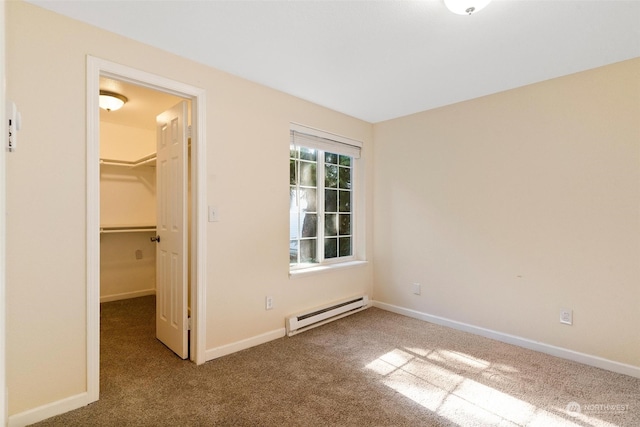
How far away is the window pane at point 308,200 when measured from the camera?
345 centimetres

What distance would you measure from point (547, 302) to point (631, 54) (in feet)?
6.44

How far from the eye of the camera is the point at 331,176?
3754mm

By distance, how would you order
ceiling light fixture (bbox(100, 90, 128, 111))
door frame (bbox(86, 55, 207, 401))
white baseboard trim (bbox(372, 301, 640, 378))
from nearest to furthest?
1. door frame (bbox(86, 55, 207, 401))
2. white baseboard trim (bbox(372, 301, 640, 378))
3. ceiling light fixture (bbox(100, 90, 128, 111))

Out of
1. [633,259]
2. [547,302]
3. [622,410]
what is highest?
[633,259]

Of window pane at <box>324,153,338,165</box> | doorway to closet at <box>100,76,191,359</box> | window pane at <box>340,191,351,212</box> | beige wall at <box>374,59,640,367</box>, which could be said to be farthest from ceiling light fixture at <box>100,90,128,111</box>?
beige wall at <box>374,59,640,367</box>

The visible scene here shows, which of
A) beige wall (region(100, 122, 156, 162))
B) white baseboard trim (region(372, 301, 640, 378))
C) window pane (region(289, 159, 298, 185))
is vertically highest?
beige wall (region(100, 122, 156, 162))

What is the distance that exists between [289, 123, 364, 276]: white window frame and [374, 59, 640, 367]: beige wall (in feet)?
1.45

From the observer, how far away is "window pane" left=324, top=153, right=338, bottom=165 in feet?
12.1

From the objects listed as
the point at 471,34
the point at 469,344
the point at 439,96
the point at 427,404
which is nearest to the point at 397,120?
the point at 439,96

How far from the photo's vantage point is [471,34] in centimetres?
203

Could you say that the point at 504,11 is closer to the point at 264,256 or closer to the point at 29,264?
the point at 264,256

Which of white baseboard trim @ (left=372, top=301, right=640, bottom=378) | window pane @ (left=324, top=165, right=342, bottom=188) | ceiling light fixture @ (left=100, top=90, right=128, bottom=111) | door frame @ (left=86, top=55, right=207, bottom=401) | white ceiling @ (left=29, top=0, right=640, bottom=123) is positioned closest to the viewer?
white ceiling @ (left=29, top=0, right=640, bottom=123)

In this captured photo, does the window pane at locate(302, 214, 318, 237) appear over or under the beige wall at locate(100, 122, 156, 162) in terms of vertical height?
under

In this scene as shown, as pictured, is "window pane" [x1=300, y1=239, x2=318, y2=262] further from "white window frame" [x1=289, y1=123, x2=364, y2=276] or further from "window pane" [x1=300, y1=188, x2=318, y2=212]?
"window pane" [x1=300, y1=188, x2=318, y2=212]
